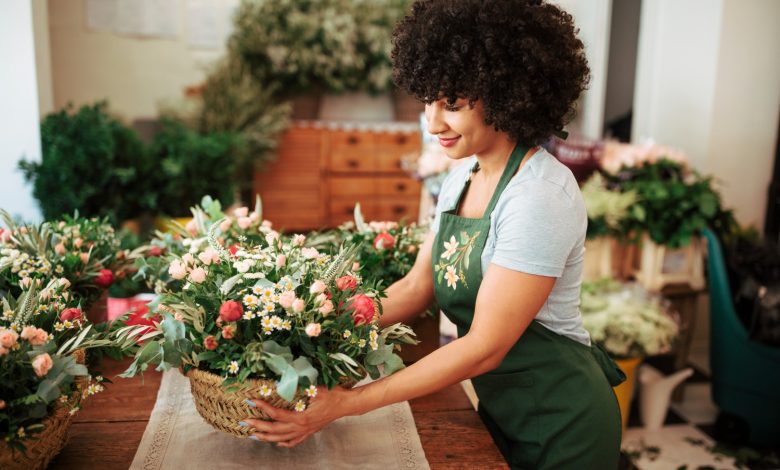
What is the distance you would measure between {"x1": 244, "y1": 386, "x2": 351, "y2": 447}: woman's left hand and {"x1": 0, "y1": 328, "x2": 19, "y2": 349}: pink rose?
0.36 metres

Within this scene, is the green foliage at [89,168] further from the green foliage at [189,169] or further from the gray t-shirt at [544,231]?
the gray t-shirt at [544,231]

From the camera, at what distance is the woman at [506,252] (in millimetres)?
1198

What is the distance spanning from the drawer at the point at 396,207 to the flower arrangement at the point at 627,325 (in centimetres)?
241

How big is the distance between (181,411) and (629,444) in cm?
233

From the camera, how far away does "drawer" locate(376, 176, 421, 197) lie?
5148 millimetres

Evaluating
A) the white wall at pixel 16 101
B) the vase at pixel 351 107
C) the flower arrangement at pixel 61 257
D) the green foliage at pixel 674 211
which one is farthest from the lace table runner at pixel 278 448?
the vase at pixel 351 107

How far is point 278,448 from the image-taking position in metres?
1.18

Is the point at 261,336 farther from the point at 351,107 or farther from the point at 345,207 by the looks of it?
the point at 351,107

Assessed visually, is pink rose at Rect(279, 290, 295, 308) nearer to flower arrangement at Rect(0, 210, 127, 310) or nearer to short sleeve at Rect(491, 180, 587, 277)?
short sleeve at Rect(491, 180, 587, 277)

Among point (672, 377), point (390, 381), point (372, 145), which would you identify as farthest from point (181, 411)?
point (372, 145)

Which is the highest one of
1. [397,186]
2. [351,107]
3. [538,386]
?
[351,107]

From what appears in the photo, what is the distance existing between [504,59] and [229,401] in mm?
776

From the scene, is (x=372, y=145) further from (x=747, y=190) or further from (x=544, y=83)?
(x=544, y=83)

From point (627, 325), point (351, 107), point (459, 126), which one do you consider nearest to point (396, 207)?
point (351, 107)
